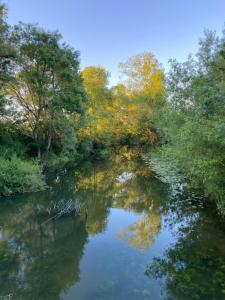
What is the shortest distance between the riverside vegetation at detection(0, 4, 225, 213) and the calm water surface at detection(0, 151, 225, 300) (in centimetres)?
164

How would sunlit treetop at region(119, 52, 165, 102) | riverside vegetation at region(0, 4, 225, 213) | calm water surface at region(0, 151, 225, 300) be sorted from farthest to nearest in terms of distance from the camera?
1. sunlit treetop at region(119, 52, 165, 102)
2. riverside vegetation at region(0, 4, 225, 213)
3. calm water surface at region(0, 151, 225, 300)

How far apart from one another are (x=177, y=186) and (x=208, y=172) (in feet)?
24.7

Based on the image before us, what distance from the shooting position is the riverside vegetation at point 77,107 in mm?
7504

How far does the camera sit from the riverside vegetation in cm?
750

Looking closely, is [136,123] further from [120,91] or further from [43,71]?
[43,71]

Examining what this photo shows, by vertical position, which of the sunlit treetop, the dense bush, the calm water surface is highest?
the sunlit treetop

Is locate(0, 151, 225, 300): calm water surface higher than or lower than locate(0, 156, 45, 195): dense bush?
lower

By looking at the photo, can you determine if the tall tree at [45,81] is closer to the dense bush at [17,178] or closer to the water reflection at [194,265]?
the dense bush at [17,178]

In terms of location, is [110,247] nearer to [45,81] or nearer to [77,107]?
[77,107]

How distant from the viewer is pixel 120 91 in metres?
36.2

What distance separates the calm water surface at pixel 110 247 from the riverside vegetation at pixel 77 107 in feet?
5.39

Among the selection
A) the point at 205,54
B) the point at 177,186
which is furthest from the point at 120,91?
the point at 205,54

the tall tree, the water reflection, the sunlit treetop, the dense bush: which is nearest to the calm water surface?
the water reflection

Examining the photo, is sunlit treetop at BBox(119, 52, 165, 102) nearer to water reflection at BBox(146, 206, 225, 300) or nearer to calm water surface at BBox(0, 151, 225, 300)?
calm water surface at BBox(0, 151, 225, 300)
